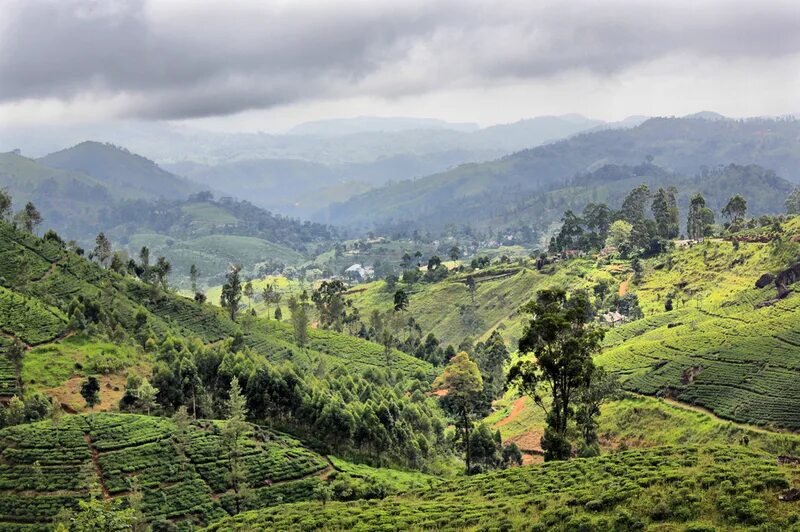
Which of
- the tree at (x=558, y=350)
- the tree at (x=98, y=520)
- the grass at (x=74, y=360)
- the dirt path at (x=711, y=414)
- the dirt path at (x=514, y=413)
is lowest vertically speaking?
the dirt path at (x=514, y=413)

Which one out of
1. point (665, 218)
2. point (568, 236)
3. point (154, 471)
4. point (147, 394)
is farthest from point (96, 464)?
point (568, 236)

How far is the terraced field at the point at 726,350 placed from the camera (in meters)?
69.8

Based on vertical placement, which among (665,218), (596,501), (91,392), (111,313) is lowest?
(91,392)

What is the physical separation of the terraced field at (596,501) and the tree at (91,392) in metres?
32.0

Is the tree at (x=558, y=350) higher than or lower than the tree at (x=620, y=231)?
lower

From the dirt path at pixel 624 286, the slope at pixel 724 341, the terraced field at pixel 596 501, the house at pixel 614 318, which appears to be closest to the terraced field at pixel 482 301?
the dirt path at pixel 624 286

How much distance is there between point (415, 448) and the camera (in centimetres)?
7425

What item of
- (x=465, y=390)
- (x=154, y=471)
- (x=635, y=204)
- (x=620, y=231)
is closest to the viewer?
(x=154, y=471)

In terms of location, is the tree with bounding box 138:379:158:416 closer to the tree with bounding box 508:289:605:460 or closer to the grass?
the grass

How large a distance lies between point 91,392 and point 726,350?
7465cm

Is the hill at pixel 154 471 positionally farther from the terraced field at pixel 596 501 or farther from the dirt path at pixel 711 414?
the dirt path at pixel 711 414

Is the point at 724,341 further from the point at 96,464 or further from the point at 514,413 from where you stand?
the point at 96,464

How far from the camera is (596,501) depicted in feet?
114

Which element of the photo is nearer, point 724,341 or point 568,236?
point 724,341
